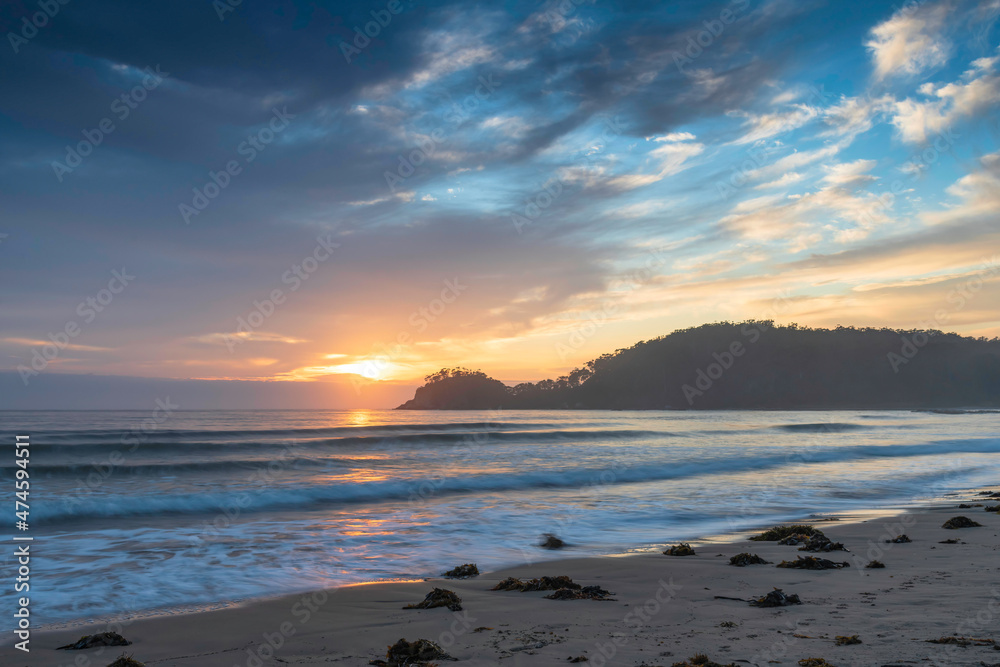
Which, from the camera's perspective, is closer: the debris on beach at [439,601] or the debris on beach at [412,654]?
the debris on beach at [412,654]

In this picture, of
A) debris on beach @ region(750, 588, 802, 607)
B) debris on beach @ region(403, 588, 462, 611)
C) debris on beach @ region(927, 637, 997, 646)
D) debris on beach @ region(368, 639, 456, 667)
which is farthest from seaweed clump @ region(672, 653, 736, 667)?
debris on beach @ region(403, 588, 462, 611)

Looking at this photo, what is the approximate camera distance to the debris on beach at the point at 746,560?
7.01 meters

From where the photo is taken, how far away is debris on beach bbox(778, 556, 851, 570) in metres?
6.69

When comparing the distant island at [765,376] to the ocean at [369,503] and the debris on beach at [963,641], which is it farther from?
the debris on beach at [963,641]

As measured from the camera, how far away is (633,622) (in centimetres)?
486

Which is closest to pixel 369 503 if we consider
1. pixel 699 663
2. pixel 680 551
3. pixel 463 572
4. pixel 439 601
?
pixel 463 572

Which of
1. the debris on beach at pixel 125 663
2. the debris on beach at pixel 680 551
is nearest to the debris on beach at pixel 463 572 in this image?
the debris on beach at pixel 680 551

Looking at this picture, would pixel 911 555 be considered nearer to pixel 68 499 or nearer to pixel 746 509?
pixel 746 509

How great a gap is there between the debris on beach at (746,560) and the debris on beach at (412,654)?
14.7ft

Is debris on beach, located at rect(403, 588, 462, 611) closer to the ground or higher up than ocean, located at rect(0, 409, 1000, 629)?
higher up

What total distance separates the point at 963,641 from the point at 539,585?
3686mm

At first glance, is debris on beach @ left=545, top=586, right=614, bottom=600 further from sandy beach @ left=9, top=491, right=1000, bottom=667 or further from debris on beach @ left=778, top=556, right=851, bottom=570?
debris on beach @ left=778, top=556, right=851, bottom=570

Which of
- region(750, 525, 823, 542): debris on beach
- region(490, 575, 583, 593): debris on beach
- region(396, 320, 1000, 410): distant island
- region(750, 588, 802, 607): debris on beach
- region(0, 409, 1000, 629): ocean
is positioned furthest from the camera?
region(396, 320, 1000, 410): distant island

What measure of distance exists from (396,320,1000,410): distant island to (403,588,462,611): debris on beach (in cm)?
13303
